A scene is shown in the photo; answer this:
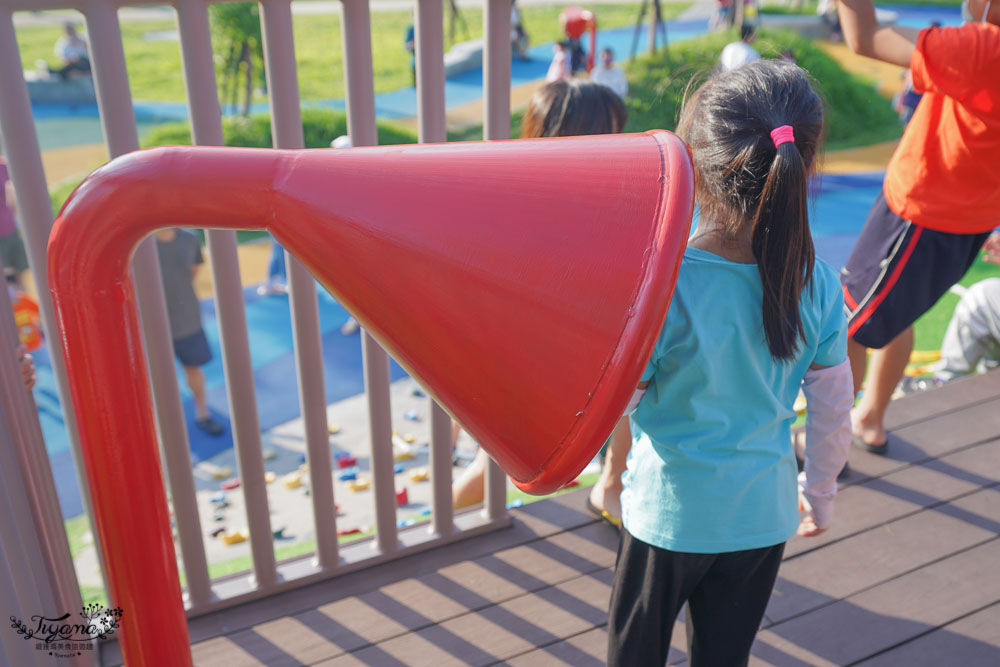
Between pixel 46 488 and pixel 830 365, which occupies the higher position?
pixel 830 365

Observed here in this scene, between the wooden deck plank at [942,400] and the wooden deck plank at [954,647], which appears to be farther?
the wooden deck plank at [942,400]

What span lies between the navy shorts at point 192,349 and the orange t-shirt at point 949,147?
343cm

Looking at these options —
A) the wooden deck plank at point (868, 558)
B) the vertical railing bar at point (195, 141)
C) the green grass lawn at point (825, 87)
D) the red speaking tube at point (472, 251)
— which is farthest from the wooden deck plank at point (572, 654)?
the green grass lawn at point (825, 87)

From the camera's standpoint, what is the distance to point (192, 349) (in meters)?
4.28

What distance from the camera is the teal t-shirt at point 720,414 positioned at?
3.65 feet

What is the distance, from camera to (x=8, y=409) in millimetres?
1127

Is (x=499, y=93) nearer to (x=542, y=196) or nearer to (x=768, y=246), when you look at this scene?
(x=768, y=246)

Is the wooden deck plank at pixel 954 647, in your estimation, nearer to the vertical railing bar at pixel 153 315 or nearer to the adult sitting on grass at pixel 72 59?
the vertical railing bar at pixel 153 315

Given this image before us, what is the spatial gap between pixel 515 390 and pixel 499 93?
1273mm

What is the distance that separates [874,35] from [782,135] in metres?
1.21

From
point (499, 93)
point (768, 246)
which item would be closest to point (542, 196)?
point (768, 246)

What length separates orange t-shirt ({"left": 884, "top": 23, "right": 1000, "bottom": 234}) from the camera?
1.82 metres

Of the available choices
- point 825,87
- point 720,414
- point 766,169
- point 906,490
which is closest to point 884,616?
point 906,490

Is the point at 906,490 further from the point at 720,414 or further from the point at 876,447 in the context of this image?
the point at 720,414
